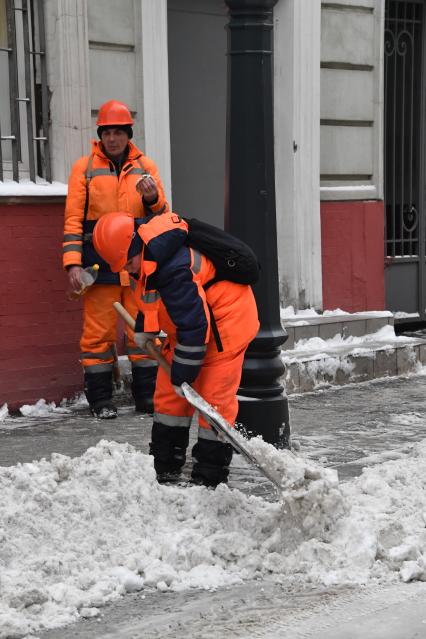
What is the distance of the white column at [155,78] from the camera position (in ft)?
30.8

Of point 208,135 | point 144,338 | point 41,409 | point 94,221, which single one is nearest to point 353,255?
point 208,135

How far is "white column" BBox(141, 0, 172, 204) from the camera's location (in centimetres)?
939

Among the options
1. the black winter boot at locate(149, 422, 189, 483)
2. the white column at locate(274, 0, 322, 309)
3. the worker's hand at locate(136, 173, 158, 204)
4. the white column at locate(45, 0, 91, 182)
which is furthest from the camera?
the white column at locate(274, 0, 322, 309)

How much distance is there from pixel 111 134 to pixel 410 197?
4.87 m

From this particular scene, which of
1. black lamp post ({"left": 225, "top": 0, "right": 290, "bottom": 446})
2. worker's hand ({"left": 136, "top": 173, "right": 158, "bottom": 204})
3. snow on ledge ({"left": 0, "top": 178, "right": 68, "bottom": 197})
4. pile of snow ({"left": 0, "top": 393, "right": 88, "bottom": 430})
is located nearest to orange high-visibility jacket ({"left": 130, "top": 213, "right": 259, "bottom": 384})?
black lamp post ({"left": 225, "top": 0, "right": 290, "bottom": 446})

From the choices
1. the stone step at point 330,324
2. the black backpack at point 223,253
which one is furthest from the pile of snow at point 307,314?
the black backpack at point 223,253

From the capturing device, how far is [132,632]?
4.54 m

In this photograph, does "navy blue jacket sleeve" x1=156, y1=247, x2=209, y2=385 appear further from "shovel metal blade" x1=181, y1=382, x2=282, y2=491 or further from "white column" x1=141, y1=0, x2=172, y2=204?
"white column" x1=141, y1=0, x2=172, y2=204

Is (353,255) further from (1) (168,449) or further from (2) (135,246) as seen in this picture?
(2) (135,246)

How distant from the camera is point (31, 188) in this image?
8.65 m

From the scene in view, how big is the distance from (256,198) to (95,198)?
59.0 inches

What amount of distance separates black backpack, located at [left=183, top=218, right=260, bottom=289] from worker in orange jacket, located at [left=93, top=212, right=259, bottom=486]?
0.04 metres

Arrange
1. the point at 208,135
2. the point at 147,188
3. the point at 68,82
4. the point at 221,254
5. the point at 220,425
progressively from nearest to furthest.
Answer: the point at 220,425 → the point at 221,254 → the point at 147,188 → the point at 68,82 → the point at 208,135

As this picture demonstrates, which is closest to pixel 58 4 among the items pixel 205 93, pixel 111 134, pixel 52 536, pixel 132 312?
pixel 111 134
